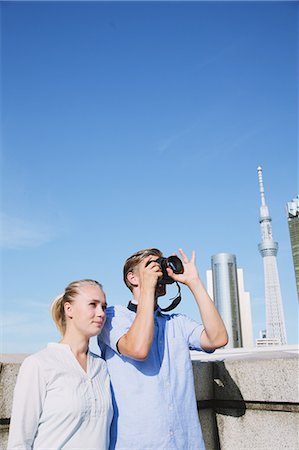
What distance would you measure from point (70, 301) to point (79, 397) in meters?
0.56

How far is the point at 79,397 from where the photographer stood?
2.26 m

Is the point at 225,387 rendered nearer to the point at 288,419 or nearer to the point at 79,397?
the point at 288,419

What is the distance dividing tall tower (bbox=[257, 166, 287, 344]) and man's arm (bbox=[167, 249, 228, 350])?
111281mm

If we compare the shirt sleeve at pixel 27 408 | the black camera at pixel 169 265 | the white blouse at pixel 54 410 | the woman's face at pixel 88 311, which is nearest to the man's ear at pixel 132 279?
the black camera at pixel 169 265

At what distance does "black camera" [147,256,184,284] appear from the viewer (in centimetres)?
279

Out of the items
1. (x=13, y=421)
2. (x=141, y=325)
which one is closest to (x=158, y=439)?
(x=141, y=325)

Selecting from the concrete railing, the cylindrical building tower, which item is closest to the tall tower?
the cylindrical building tower

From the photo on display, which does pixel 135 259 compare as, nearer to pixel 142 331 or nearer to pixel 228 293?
pixel 142 331

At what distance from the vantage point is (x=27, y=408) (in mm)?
2172

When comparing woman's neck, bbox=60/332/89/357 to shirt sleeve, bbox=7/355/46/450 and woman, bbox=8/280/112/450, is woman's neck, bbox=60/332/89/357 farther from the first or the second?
shirt sleeve, bbox=7/355/46/450

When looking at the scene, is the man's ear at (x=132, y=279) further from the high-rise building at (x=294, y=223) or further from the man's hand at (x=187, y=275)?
the high-rise building at (x=294, y=223)

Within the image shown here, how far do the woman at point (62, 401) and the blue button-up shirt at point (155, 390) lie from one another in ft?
0.40

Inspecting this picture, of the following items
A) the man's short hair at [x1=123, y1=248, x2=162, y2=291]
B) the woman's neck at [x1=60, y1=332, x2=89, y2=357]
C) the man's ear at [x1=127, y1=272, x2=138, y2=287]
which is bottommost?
the woman's neck at [x1=60, y1=332, x2=89, y2=357]

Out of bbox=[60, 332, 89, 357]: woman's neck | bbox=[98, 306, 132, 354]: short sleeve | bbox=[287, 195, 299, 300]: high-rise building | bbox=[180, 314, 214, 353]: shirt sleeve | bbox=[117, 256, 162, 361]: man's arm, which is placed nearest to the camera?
bbox=[117, 256, 162, 361]: man's arm
